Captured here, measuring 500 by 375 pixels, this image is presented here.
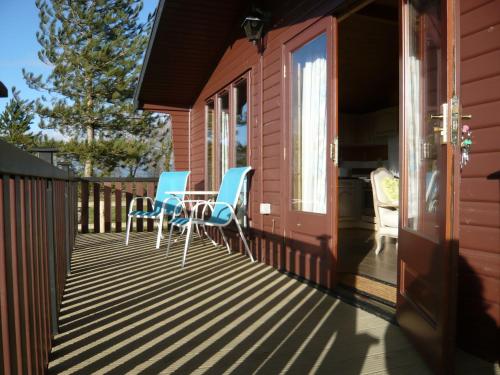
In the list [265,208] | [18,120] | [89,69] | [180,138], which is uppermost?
[89,69]

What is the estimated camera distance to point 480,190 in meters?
1.93

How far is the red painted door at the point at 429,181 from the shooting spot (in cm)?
164

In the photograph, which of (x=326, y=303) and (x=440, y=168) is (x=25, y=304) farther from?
(x=326, y=303)

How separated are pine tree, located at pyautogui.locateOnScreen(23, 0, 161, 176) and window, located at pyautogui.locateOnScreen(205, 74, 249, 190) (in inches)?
425

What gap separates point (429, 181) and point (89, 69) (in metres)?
15.9

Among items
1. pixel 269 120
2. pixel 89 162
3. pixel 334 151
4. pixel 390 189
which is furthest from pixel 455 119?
pixel 89 162

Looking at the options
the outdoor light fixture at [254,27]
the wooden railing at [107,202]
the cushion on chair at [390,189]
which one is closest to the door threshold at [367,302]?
the cushion on chair at [390,189]

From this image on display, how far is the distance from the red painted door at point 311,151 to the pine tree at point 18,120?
50.7 feet

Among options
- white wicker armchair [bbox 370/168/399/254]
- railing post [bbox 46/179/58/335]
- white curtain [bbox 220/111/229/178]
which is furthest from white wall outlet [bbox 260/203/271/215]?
railing post [bbox 46/179/58/335]

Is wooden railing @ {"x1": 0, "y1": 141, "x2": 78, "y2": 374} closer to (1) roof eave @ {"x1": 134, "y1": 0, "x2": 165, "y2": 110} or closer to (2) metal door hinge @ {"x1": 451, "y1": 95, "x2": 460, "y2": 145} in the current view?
(2) metal door hinge @ {"x1": 451, "y1": 95, "x2": 460, "y2": 145}

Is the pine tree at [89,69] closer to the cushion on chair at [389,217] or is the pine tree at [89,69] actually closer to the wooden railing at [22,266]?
the cushion on chair at [389,217]

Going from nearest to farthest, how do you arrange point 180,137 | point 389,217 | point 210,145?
point 389,217 < point 210,145 < point 180,137

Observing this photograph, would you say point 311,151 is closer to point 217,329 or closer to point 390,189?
point 390,189

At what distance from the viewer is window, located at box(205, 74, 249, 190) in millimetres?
4848
